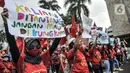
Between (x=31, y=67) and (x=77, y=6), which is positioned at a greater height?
(x=31, y=67)

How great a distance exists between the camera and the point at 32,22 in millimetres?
4801

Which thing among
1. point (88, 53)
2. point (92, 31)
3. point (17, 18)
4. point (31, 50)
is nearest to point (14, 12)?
point (17, 18)

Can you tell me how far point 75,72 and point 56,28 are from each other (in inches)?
61.9

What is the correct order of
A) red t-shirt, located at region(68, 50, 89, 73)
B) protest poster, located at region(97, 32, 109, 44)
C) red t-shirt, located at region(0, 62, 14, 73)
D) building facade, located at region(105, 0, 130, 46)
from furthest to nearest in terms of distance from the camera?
protest poster, located at region(97, 32, 109, 44), red t-shirt, located at region(0, 62, 14, 73), red t-shirt, located at region(68, 50, 89, 73), building facade, located at region(105, 0, 130, 46)

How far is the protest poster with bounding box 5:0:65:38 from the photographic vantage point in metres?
4.28

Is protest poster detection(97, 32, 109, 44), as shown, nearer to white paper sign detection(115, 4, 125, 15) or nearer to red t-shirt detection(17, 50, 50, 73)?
white paper sign detection(115, 4, 125, 15)

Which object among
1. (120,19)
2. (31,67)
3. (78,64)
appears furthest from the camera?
(78,64)

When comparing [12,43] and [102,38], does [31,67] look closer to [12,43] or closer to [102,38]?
[12,43]

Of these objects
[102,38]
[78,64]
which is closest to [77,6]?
[102,38]

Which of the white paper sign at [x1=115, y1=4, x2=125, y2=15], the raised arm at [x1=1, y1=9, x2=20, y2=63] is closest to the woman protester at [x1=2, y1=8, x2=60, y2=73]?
the raised arm at [x1=1, y1=9, x2=20, y2=63]

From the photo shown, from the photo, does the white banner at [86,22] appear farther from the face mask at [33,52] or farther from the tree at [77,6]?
the tree at [77,6]

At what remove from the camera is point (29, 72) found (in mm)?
4520

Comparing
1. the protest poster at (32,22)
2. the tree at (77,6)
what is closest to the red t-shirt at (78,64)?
the protest poster at (32,22)

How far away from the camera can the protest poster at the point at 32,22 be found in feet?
14.0
